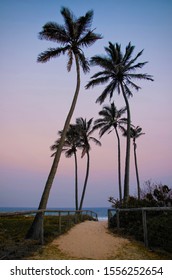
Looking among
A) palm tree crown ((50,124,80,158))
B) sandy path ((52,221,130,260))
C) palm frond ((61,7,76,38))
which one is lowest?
sandy path ((52,221,130,260))

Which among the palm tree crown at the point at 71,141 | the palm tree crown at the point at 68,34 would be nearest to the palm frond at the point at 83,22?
the palm tree crown at the point at 68,34

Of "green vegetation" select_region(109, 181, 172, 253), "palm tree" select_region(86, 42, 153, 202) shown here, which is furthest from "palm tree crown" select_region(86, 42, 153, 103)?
"green vegetation" select_region(109, 181, 172, 253)

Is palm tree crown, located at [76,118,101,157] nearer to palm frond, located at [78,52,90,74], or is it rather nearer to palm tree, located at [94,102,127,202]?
palm tree, located at [94,102,127,202]

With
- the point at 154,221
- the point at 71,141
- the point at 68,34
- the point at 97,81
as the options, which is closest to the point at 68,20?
the point at 68,34

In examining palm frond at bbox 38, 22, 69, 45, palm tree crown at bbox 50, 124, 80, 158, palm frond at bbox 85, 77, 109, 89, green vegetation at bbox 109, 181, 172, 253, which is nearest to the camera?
green vegetation at bbox 109, 181, 172, 253

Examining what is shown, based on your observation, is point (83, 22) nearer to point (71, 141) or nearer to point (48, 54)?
point (48, 54)

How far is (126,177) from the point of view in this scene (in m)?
17.4

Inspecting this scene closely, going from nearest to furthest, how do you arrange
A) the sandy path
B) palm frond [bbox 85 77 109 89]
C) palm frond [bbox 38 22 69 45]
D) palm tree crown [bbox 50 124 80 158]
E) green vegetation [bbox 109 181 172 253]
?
the sandy path, green vegetation [bbox 109 181 172 253], palm frond [bbox 38 22 69 45], palm frond [bbox 85 77 109 89], palm tree crown [bbox 50 124 80 158]

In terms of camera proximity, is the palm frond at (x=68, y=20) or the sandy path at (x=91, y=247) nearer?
the sandy path at (x=91, y=247)

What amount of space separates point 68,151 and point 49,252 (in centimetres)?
2523

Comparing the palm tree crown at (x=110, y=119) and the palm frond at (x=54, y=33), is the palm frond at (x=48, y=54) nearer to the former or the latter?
the palm frond at (x=54, y=33)

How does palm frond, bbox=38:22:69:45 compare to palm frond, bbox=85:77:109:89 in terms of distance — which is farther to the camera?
palm frond, bbox=85:77:109:89
